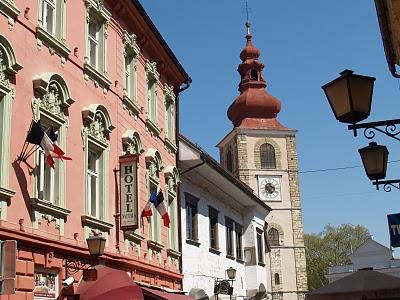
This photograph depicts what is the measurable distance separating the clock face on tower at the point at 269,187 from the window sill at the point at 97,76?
187 feet

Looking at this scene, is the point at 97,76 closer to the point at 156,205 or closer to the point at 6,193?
the point at 156,205

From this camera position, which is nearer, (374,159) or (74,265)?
(374,159)

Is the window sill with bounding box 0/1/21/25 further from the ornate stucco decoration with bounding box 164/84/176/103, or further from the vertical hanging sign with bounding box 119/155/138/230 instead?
the ornate stucco decoration with bounding box 164/84/176/103

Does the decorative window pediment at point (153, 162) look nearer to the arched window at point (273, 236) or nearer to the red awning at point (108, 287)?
the red awning at point (108, 287)

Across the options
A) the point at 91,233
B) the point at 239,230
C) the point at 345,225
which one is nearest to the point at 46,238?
the point at 91,233

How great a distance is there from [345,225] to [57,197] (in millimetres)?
77103

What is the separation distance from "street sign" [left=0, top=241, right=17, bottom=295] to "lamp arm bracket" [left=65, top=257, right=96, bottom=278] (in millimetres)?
4904

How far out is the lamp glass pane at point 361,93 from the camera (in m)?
6.96

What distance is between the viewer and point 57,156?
37.4 feet

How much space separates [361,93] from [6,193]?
5902 mm

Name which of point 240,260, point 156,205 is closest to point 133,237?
point 156,205

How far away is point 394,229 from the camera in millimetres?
11781

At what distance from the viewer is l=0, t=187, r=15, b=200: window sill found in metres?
10.3

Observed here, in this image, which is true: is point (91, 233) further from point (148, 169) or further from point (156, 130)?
point (156, 130)
